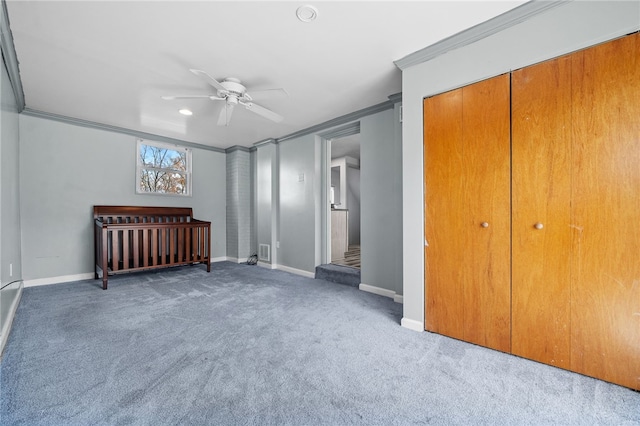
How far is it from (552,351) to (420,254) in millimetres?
959

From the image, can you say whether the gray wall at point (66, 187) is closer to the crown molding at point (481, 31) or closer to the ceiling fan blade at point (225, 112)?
the ceiling fan blade at point (225, 112)

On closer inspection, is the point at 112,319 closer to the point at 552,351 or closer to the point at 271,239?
the point at 271,239

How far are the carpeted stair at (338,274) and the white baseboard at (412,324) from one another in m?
1.22

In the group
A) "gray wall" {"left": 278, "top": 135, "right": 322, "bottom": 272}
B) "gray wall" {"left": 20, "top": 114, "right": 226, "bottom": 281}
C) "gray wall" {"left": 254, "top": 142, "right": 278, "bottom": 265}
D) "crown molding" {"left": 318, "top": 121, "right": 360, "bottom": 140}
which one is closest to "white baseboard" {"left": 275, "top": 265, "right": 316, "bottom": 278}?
"gray wall" {"left": 278, "top": 135, "right": 322, "bottom": 272}

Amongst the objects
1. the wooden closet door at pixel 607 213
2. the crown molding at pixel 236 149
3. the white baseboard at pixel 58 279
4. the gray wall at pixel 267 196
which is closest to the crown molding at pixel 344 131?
the gray wall at pixel 267 196

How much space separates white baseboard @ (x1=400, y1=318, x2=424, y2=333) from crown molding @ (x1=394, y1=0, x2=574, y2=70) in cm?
215

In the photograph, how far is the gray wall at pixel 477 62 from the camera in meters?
1.48

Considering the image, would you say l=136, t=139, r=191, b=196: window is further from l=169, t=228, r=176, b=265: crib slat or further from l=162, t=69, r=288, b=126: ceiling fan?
l=162, t=69, r=288, b=126: ceiling fan

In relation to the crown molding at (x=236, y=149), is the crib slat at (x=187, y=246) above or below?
below

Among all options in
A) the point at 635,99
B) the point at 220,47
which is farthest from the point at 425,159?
the point at 220,47

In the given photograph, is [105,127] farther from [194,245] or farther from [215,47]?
[215,47]

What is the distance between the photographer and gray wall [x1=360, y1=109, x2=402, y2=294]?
294cm

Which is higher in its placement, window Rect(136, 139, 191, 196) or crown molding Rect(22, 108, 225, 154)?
crown molding Rect(22, 108, 225, 154)

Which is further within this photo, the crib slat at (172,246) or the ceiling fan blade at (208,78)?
the crib slat at (172,246)
